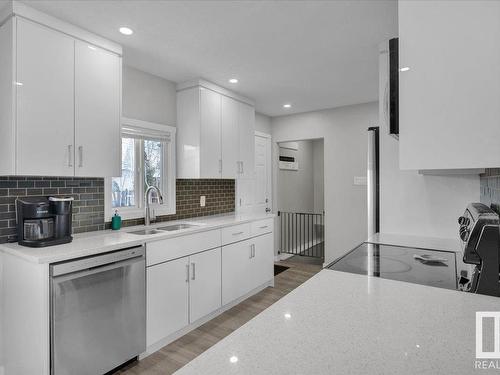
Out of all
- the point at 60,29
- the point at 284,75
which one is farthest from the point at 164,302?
the point at 284,75

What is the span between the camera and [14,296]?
1908mm

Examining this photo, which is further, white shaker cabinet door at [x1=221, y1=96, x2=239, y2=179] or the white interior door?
the white interior door

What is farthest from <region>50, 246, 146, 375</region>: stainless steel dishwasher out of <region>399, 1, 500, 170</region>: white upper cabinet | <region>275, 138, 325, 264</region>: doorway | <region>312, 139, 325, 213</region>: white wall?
<region>312, 139, 325, 213</region>: white wall

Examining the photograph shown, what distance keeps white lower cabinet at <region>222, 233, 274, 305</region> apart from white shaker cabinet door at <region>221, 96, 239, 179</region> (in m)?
0.91

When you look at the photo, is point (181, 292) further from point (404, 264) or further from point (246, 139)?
point (246, 139)

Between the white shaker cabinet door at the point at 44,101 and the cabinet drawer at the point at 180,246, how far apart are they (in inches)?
33.0

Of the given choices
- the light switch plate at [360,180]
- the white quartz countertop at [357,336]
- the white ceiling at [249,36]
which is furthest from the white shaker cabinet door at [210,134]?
the white quartz countertop at [357,336]

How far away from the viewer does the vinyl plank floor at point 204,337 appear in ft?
7.12

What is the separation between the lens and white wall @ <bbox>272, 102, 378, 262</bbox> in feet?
14.3

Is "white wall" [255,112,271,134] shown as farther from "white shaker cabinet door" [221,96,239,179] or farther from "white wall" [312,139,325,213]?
"white wall" [312,139,325,213]

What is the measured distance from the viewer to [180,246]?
8.39 feet

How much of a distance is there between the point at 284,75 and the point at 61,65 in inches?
81.2

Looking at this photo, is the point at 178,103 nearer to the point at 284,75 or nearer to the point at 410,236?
the point at 284,75

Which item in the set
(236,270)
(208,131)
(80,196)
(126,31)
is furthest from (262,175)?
(126,31)
